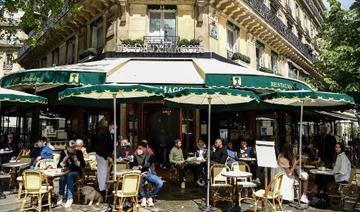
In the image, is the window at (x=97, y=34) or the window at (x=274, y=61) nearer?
the window at (x=97, y=34)

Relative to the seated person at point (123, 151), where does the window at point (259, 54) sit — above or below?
above

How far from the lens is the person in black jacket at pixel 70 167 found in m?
8.50

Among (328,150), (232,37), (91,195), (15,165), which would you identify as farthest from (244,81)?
(232,37)

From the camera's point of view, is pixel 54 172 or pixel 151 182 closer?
pixel 54 172

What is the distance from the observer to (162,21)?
15094mm

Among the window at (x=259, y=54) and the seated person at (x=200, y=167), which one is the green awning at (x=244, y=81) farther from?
the window at (x=259, y=54)

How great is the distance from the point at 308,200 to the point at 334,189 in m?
0.96

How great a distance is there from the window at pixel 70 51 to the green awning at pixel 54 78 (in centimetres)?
758

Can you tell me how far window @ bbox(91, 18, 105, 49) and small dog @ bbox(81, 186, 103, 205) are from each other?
355 inches

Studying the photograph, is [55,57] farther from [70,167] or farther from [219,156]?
[219,156]

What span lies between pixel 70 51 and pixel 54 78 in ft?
30.5

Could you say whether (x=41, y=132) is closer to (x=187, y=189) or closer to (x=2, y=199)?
(x=2, y=199)

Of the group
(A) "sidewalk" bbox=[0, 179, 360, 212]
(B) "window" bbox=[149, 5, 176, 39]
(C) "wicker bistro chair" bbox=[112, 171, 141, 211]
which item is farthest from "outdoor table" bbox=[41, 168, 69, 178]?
(B) "window" bbox=[149, 5, 176, 39]

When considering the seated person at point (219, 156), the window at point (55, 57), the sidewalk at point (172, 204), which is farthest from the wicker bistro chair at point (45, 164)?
the window at point (55, 57)
